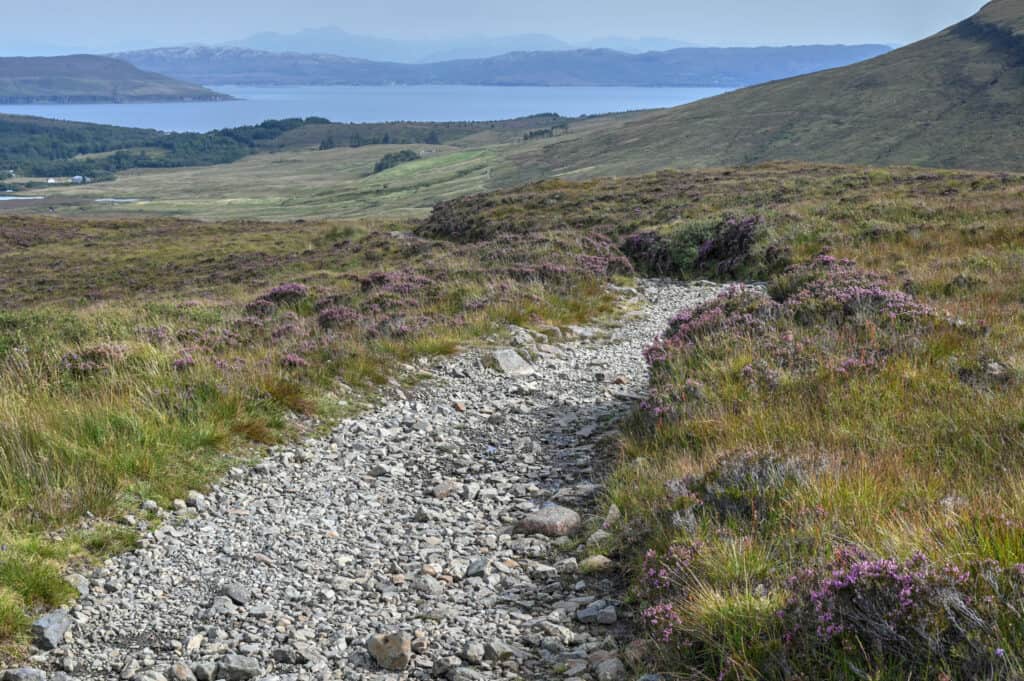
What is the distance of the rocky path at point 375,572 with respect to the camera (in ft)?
15.4

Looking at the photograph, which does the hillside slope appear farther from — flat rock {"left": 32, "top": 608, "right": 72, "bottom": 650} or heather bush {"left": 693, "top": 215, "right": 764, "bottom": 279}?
flat rock {"left": 32, "top": 608, "right": 72, "bottom": 650}

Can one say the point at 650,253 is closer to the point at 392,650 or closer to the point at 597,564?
the point at 597,564

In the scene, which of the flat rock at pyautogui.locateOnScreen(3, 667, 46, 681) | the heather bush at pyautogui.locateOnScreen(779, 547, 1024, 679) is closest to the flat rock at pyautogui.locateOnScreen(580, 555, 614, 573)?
the heather bush at pyautogui.locateOnScreen(779, 547, 1024, 679)

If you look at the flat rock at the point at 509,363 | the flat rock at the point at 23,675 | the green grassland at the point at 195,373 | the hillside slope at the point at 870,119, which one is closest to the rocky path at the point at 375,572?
the flat rock at the point at 23,675

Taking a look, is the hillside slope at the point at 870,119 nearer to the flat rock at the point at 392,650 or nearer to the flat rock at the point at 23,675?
the flat rock at the point at 392,650

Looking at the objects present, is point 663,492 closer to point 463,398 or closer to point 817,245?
point 463,398

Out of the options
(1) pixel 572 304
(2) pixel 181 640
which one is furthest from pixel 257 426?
(1) pixel 572 304

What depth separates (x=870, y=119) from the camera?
449 ft

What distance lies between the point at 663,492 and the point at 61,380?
8.27 metres

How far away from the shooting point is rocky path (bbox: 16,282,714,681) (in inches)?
184

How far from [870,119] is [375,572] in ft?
508

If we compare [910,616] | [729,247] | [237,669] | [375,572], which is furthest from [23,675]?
[729,247]

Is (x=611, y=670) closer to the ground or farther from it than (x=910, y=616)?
closer to the ground

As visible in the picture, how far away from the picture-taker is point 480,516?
719 centimetres
